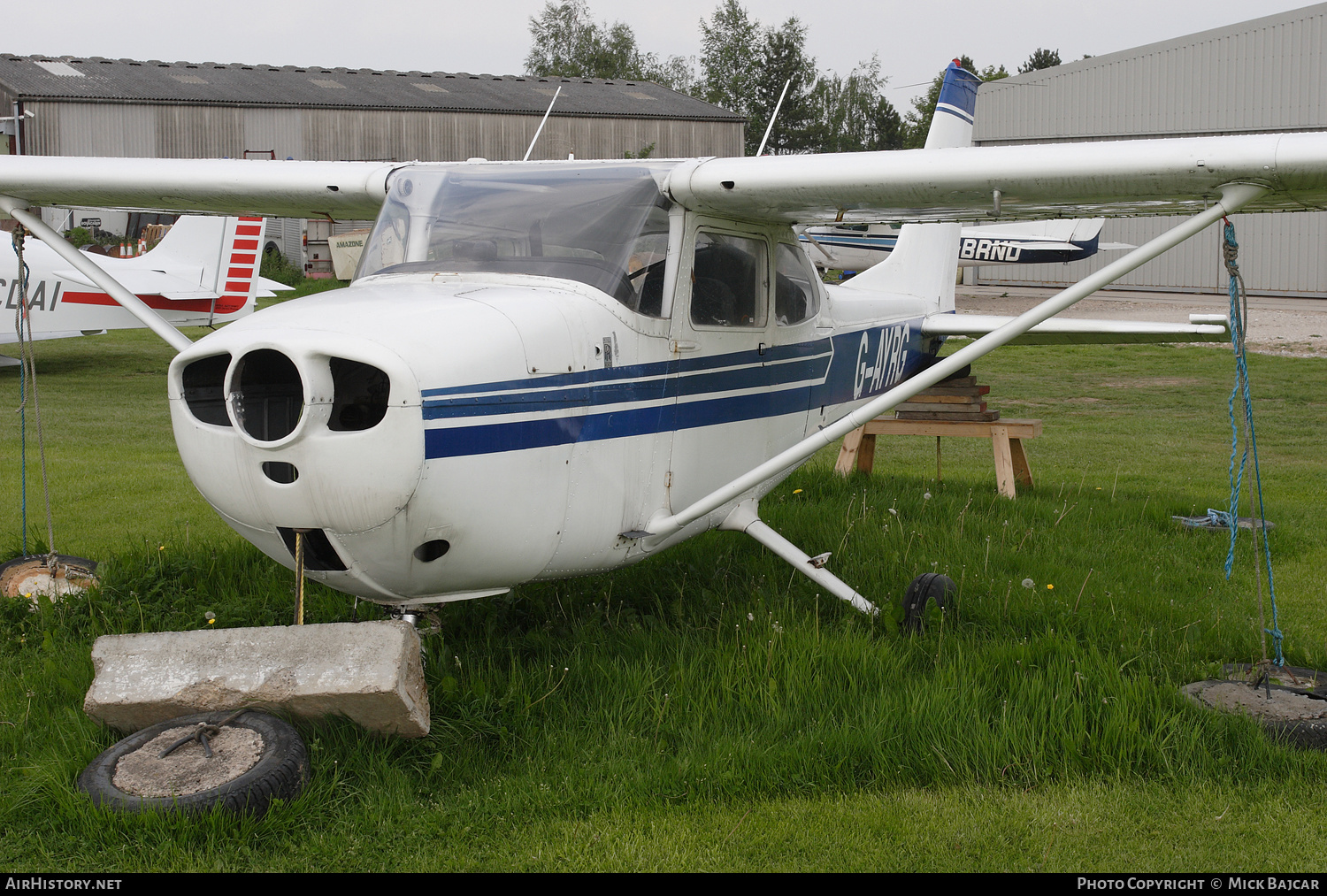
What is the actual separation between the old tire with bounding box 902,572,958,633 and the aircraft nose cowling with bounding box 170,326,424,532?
2.69 metres

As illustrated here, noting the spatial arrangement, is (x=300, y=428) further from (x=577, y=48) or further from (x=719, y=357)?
(x=577, y=48)

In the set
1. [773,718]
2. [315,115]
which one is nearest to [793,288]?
[773,718]

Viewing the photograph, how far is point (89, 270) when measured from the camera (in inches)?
212

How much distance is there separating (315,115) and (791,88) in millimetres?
42951

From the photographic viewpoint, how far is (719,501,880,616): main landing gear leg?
527 centimetres

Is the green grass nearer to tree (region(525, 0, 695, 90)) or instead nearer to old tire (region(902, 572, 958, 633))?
old tire (region(902, 572, 958, 633))

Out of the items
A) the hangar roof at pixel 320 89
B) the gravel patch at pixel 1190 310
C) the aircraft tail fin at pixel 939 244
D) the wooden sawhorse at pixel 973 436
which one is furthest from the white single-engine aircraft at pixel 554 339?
the hangar roof at pixel 320 89

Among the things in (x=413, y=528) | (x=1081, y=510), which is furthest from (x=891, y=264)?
(x=413, y=528)

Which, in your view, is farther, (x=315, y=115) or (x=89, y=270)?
(x=315, y=115)

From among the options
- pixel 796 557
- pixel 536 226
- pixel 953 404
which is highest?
pixel 536 226

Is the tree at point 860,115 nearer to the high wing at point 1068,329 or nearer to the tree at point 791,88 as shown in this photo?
the tree at point 791,88

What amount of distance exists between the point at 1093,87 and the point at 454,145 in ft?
68.9

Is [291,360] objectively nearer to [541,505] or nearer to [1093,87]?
[541,505]

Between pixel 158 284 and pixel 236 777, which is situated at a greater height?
pixel 158 284
